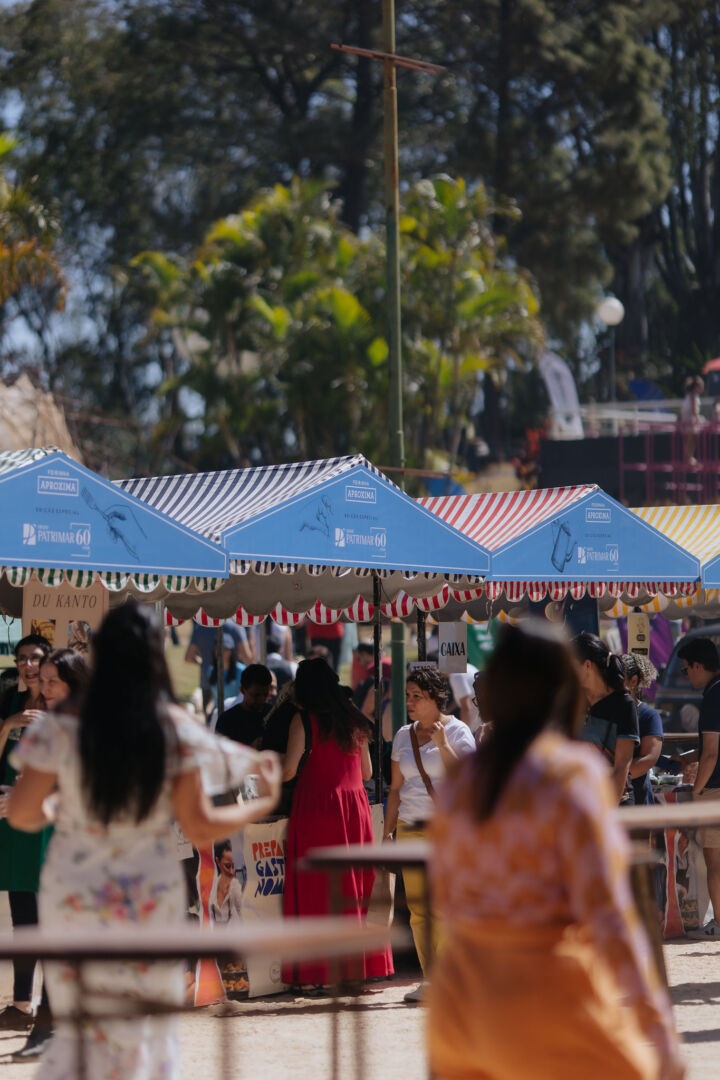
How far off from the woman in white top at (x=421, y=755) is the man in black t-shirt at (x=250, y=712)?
1223 mm

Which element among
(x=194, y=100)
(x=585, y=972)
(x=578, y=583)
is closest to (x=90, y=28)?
(x=194, y=100)

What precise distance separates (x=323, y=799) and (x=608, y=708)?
167 centimetres

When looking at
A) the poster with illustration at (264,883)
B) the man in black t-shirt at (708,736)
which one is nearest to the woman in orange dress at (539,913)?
the poster with illustration at (264,883)

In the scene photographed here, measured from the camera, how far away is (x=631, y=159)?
46.3 metres

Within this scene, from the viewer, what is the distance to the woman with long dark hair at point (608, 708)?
27.8ft

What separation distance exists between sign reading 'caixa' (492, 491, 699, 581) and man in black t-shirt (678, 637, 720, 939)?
1.27 metres

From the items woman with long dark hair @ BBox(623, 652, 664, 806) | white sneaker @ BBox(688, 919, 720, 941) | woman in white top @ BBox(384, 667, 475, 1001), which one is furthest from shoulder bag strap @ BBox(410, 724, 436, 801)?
white sneaker @ BBox(688, 919, 720, 941)

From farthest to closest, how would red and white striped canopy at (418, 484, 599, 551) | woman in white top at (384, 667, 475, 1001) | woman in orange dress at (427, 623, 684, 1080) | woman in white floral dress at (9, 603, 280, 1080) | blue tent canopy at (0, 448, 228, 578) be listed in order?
red and white striped canopy at (418, 484, 599, 551) < woman in white top at (384, 667, 475, 1001) < blue tent canopy at (0, 448, 228, 578) < woman in white floral dress at (9, 603, 280, 1080) < woman in orange dress at (427, 623, 684, 1080)

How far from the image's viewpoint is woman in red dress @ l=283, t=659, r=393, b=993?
28.9 ft

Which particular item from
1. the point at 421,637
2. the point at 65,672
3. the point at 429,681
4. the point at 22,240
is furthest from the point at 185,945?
the point at 22,240

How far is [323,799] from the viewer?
352 inches

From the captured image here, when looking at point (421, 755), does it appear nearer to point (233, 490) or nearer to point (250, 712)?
point (250, 712)

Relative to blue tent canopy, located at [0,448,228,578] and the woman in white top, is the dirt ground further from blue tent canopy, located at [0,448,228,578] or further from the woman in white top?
blue tent canopy, located at [0,448,228,578]

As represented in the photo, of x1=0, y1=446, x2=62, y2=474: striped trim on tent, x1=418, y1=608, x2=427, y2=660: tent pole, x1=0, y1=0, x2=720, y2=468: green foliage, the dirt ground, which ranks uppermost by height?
x1=0, y1=0, x2=720, y2=468: green foliage
